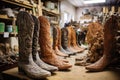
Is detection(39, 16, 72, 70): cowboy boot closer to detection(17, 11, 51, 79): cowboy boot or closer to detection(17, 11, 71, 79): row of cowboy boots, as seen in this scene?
detection(17, 11, 71, 79): row of cowboy boots

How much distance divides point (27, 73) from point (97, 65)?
2.59 feet

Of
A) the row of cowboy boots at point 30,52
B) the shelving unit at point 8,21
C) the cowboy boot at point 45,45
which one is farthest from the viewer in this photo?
the shelving unit at point 8,21

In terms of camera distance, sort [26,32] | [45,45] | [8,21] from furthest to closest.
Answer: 1. [8,21]
2. [45,45]
3. [26,32]

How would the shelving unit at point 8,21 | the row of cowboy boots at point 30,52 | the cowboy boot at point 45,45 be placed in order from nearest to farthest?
the row of cowboy boots at point 30,52, the cowboy boot at point 45,45, the shelving unit at point 8,21

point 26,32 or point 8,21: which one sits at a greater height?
point 8,21

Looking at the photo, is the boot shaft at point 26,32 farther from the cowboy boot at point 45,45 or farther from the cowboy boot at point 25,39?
the cowboy boot at point 45,45

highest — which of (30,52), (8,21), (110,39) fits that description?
(8,21)

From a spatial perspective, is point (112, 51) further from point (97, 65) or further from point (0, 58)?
point (0, 58)

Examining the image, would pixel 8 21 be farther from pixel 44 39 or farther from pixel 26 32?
pixel 26 32

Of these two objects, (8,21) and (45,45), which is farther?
(8,21)

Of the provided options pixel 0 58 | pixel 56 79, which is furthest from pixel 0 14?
pixel 56 79

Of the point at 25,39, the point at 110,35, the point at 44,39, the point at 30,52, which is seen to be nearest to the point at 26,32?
the point at 25,39

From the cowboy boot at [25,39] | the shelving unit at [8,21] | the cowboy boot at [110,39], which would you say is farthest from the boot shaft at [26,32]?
the cowboy boot at [110,39]

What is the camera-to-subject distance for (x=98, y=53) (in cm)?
196
